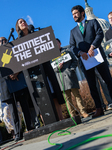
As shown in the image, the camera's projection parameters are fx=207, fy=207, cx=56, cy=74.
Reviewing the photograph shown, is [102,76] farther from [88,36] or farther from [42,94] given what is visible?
[42,94]

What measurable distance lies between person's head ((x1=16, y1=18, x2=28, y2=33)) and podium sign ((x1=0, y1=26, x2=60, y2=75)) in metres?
0.48

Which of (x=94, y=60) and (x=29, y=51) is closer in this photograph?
(x=29, y=51)

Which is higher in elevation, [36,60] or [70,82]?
[36,60]

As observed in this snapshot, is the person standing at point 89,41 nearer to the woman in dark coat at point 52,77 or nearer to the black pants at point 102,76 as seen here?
the black pants at point 102,76

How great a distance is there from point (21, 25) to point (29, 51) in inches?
28.7

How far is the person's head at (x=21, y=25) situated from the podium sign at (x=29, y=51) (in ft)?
1.57

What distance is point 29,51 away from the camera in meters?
3.53

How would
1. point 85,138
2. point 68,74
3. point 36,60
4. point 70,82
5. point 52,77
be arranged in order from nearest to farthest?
point 85,138 < point 36,60 < point 52,77 < point 70,82 < point 68,74

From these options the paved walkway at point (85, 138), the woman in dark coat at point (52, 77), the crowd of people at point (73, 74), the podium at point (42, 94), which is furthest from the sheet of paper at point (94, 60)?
the paved walkway at point (85, 138)

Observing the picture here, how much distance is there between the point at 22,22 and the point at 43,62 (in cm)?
109

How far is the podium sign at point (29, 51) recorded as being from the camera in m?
3.46

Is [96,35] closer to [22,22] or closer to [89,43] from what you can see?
[89,43]

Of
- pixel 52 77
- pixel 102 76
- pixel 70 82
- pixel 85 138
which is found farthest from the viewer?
pixel 70 82

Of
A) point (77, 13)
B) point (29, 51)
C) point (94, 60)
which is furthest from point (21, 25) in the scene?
point (94, 60)
